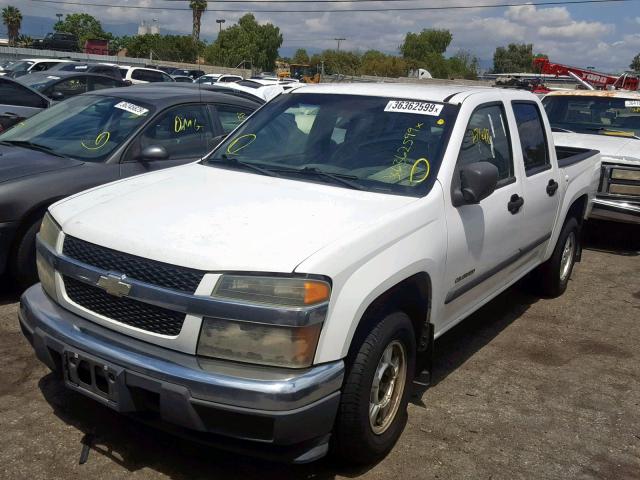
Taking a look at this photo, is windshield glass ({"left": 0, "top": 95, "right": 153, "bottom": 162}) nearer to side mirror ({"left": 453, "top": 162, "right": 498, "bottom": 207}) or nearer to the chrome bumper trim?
the chrome bumper trim

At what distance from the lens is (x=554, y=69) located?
2258 cm

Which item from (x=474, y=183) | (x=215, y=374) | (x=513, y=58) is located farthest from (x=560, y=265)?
(x=513, y=58)

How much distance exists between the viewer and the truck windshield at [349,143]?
12.6 feet

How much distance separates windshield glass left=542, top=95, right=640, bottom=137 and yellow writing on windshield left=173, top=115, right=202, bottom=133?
518 centimetres

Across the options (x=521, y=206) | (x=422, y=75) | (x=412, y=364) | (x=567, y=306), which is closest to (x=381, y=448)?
(x=412, y=364)

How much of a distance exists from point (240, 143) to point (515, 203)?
5.94 ft

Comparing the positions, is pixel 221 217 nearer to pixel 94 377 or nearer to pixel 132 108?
pixel 94 377

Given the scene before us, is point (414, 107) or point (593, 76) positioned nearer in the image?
point (414, 107)

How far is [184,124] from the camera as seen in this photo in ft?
20.0

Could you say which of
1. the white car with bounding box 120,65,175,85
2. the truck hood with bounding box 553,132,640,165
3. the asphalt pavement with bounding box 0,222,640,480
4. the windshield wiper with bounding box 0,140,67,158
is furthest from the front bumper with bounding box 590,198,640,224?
the white car with bounding box 120,65,175,85

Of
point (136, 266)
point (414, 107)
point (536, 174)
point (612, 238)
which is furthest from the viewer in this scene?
point (612, 238)

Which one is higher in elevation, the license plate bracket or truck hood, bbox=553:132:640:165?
truck hood, bbox=553:132:640:165

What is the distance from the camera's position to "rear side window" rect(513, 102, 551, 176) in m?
4.96

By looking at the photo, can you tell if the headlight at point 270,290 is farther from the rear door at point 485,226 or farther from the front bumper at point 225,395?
the rear door at point 485,226
